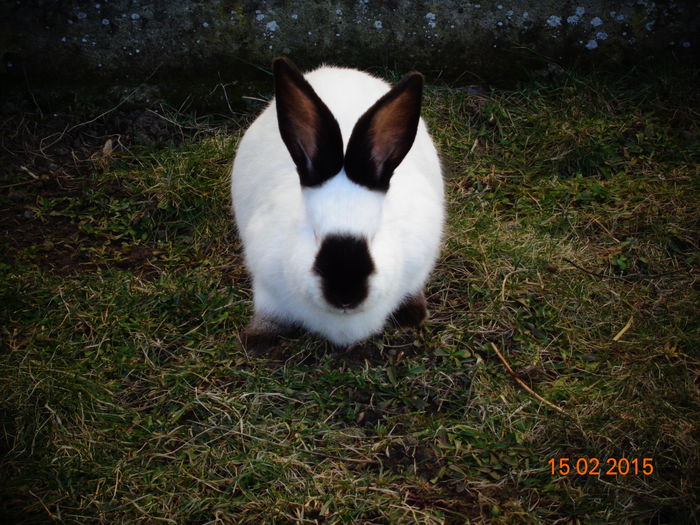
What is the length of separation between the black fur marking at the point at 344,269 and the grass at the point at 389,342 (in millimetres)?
682

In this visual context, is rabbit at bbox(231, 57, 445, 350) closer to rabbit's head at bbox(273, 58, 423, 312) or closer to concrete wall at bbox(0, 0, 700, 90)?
rabbit's head at bbox(273, 58, 423, 312)

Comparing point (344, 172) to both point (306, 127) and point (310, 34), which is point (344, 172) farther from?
point (310, 34)

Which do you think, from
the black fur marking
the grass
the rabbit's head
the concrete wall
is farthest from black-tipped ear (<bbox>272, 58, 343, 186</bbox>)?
the concrete wall

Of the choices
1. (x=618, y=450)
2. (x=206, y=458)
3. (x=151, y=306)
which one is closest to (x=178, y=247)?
(x=151, y=306)

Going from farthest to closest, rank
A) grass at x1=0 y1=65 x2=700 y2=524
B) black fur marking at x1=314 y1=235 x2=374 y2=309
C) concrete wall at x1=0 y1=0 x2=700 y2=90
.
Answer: concrete wall at x1=0 y1=0 x2=700 y2=90 → grass at x1=0 y1=65 x2=700 y2=524 → black fur marking at x1=314 y1=235 x2=374 y2=309

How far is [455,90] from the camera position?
4391 millimetres

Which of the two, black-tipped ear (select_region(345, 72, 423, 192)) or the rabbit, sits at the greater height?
black-tipped ear (select_region(345, 72, 423, 192))

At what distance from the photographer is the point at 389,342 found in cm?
314

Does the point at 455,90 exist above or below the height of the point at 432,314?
above

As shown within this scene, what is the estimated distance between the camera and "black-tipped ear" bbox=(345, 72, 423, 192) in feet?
7.81

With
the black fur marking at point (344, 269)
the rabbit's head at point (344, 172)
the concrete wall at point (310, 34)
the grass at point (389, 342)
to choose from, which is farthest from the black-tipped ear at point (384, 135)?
the concrete wall at point (310, 34)

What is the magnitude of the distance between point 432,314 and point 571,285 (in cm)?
79

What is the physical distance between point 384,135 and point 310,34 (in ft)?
7.17

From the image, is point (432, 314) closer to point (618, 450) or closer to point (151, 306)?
point (618, 450)
